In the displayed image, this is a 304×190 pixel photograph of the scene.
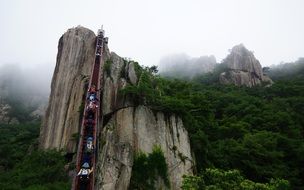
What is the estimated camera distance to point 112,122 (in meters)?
31.1

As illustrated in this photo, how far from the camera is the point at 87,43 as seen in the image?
143 ft

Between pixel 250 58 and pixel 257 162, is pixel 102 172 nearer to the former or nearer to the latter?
pixel 257 162

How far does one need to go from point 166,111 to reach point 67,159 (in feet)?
32.5

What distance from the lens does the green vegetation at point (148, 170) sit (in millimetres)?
26644

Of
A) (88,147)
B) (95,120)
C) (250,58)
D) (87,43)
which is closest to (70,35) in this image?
(87,43)

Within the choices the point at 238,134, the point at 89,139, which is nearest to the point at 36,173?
the point at 89,139

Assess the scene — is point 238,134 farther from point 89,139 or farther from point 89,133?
point 89,139

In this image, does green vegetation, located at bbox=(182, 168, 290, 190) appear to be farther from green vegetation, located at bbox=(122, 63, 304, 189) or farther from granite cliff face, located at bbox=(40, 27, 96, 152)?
granite cliff face, located at bbox=(40, 27, 96, 152)

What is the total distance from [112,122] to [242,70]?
5380 cm

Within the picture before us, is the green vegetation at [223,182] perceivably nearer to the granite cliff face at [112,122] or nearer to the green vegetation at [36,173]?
the granite cliff face at [112,122]

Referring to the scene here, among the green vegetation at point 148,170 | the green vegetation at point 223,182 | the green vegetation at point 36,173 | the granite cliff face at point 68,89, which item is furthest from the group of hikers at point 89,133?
the green vegetation at point 223,182

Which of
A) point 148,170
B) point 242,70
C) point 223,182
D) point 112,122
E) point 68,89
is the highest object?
point 242,70

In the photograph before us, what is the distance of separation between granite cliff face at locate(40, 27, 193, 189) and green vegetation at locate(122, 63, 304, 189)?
1318mm

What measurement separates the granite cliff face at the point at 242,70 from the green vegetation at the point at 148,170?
48.6m
